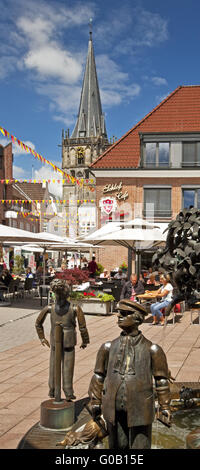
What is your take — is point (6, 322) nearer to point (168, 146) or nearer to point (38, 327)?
point (38, 327)

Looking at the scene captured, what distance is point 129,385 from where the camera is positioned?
3.13m

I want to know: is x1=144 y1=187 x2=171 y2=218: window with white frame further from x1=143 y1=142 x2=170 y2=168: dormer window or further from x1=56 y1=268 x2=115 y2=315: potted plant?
x1=56 y1=268 x2=115 y2=315: potted plant

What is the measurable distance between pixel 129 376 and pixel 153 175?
85.4 feet

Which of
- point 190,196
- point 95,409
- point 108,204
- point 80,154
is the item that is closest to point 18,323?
point 95,409

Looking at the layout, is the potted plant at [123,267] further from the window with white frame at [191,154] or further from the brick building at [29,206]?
the brick building at [29,206]

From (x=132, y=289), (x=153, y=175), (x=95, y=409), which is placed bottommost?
(x=132, y=289)

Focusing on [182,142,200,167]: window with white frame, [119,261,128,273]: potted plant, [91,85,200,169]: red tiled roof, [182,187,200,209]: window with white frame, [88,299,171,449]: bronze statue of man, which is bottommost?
[119,261,128,273]: potted plant

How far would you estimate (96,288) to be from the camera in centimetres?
1619

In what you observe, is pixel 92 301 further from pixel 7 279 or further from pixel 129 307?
pixel 129 307

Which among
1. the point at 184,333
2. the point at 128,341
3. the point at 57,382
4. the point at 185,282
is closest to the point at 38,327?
the point at 57,382

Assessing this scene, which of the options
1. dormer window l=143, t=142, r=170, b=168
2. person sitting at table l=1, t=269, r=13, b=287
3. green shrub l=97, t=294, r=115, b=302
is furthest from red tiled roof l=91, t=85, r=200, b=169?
green shrub l=97, t=294, r=115, b=302

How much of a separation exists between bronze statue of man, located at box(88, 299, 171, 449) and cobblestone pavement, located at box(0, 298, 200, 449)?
1612 mm

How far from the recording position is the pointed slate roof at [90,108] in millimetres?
79625

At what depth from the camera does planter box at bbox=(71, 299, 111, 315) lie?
14.1 metres
